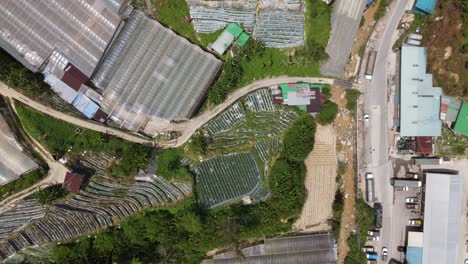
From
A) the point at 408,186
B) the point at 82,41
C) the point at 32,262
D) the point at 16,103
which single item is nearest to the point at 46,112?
the point at 16,103

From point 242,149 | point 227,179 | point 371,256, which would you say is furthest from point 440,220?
point 227,179

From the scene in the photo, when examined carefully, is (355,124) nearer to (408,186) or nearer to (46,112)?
(408,186)

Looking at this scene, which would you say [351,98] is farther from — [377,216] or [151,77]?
[151,77]

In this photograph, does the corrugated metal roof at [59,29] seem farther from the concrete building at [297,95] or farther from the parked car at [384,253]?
the parked car at [384,253]

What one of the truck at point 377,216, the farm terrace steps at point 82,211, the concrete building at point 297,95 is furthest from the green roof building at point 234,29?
the truck at point 377,216

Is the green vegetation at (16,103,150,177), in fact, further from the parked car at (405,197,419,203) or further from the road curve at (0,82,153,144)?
the parked car at (405,197,419,203)

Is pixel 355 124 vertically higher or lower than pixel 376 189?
higher
